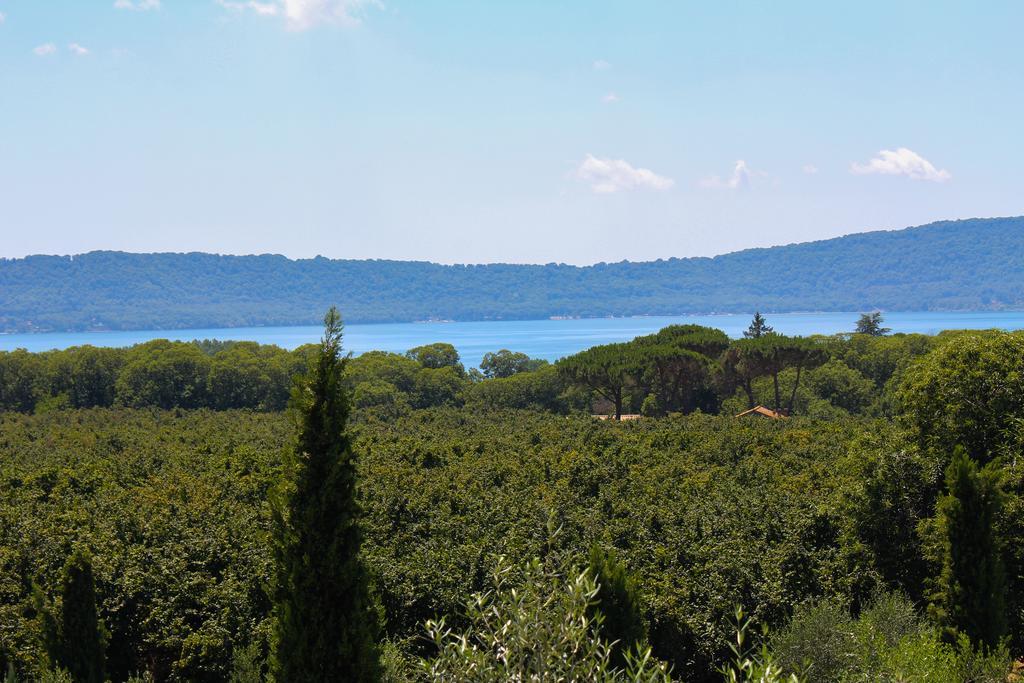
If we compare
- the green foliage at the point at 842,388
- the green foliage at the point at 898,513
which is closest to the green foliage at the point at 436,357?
the green foliage at the point at 842,388

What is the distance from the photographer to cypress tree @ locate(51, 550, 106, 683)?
42.9 feet

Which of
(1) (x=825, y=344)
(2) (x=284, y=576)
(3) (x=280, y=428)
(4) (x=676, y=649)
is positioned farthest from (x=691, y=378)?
(2) (x=284, y=576)

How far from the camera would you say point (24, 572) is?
1741cm

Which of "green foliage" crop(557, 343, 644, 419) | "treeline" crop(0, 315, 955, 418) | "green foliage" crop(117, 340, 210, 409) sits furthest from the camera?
"green foliage" crop(117, 340, 210, 409)

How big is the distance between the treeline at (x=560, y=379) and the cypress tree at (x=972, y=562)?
33927 millimetres

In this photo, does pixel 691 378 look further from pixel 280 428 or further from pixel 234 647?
pixel 234 647

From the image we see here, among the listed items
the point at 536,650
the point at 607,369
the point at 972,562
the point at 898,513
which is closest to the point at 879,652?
the point at 972,562

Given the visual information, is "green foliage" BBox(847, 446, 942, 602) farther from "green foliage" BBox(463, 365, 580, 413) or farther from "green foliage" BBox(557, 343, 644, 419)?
"green foliage" BBox(463, 365, 580, 413)

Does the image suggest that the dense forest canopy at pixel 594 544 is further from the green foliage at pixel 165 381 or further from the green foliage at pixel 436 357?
the green foliage at pixel 436 357

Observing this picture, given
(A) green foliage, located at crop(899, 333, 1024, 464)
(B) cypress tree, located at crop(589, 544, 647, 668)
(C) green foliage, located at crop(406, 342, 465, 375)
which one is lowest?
(B) cypress tree, located at crop(589, 544, 647, 668)

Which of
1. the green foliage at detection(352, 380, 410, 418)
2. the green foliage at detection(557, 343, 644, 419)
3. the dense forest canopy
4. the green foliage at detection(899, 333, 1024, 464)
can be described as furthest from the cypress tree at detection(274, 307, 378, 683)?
the green foliage at detection(352, 380, 410, 418)

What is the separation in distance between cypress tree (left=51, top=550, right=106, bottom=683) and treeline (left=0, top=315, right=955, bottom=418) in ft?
123

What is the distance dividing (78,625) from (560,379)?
4272 centimetres

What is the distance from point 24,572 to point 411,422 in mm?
25418
